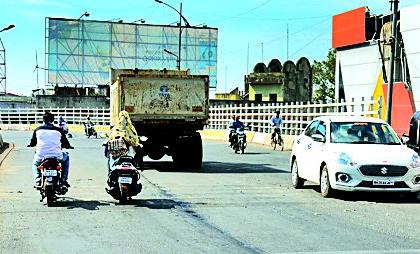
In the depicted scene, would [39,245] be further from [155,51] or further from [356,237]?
[155,51]

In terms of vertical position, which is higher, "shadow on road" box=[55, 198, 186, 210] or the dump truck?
the dump truck

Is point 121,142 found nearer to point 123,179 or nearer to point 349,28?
point 123,179

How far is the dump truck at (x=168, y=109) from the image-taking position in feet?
64.0

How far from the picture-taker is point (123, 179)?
1168 cm

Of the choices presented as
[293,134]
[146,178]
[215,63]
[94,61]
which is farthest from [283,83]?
[146,178]

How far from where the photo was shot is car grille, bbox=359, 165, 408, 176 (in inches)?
480

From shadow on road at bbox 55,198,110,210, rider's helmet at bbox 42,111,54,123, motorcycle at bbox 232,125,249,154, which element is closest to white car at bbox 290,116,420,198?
shadow on road at bbox 55,198,110,210

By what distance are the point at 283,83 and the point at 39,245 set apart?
228 feet

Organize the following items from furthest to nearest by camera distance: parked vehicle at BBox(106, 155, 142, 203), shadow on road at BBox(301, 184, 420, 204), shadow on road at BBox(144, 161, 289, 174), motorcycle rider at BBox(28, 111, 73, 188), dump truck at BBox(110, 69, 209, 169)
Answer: dump truck at BBox(110, 69, 209, 169) < shadow on road at BBox(144, 161, 289, 174) < shadow on road at BBox(301, 184, 420, 204) < motorcycle rider at BBox(28, 111, 73, 188) < parked vehicle at BBox(106, 155, 142, 203)

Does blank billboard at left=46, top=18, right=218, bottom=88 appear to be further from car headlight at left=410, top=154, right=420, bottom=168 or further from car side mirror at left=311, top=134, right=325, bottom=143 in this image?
car headlight at left=410, top=154, right=420, bottom=168

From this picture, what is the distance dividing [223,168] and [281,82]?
2247 inches

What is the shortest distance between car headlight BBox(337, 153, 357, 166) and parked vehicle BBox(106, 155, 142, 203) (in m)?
3.56

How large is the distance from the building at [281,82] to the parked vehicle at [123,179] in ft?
212

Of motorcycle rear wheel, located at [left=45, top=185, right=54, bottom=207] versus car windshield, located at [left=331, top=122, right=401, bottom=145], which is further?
car windshield, located at [left=331, top=122, right=401, bottom=145]
